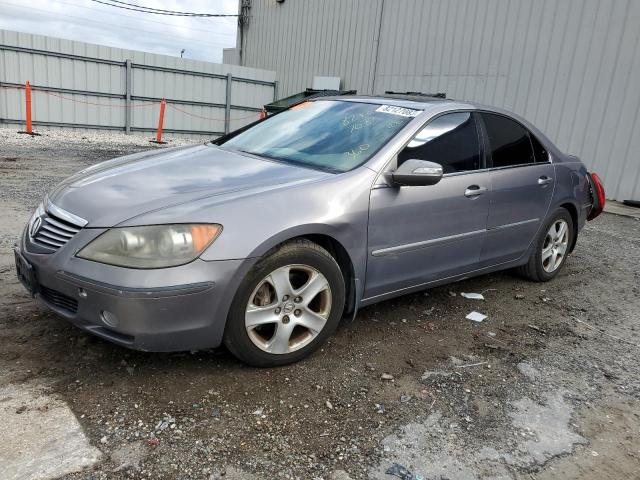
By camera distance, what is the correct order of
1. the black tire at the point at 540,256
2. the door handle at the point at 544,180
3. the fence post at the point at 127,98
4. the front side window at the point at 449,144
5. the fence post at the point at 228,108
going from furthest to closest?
the fence post at the point at 228,108
the fence post at the point at 127,98
the black tire at the point at 540,256
the door handle at the point at 544,180
the front side window at the point at 449,144

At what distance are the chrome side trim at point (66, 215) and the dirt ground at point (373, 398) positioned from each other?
747 mm

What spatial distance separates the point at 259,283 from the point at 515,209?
2.37 m

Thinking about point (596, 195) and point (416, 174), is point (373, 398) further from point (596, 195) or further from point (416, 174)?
point (596, 195)

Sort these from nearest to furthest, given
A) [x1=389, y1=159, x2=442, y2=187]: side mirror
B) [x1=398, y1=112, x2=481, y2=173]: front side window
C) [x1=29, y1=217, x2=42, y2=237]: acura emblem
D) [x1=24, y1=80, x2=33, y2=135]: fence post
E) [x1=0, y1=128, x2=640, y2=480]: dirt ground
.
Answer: [x1=0, y1=128, x2=640, y2=480]: dirt ground < [x1=29, y1=217, x2=42, y2=237]: acura emblem < [x1=389, y1=159, x2=442, y2=187]: side mirror < [x1=398, y1=112, x2=481, y2=173]: front side window < [x1=24, y1=80, x2=33, y2=135]: fence post

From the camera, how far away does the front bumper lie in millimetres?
2482

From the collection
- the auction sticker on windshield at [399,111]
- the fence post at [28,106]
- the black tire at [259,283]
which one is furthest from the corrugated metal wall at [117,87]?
the black tire at [259,283]

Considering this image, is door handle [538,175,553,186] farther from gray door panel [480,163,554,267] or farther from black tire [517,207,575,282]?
black tire [517,207,575,282]

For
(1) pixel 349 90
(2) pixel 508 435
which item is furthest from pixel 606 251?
(1) pixel 349 90

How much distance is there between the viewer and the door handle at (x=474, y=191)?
376cm

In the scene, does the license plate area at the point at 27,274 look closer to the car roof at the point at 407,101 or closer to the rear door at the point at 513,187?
the car roof at the point at 407,101

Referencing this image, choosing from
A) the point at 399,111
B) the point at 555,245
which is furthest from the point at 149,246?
the point at 555,245

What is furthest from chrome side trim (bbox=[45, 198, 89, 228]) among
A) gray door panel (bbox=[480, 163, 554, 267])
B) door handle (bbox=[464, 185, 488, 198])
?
gray door panel (bbox=[480, 163, 554, 267])

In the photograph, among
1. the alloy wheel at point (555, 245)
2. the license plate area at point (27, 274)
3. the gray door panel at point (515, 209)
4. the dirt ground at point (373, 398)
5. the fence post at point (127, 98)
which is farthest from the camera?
the fence post at point (127, 98)

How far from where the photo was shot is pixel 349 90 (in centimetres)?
1584
